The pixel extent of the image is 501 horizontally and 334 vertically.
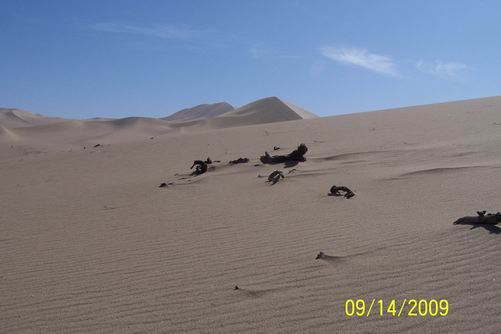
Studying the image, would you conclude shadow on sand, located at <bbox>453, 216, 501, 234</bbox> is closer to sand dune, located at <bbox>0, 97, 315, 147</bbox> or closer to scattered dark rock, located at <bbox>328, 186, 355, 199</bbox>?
scattered dark rock, located at <bbox>328, 186, 355, 199</bbox>

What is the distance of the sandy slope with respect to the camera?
2752 millimetres

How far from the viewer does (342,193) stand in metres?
5.68

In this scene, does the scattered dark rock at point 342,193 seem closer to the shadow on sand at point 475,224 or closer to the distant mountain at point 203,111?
the shadow on sand at point 475,224

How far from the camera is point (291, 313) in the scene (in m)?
2.71

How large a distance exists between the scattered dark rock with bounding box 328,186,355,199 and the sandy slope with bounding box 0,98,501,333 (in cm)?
18

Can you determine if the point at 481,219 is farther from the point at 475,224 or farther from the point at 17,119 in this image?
the point at 17,119

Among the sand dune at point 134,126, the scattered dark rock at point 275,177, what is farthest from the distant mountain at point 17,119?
the scattered dark rock at point 275,177

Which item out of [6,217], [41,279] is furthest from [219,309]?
[6,217]

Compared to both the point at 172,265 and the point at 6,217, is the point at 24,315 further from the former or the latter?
the point at 6,217

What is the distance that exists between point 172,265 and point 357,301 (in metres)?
1.53

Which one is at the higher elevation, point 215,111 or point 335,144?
point 215,111
